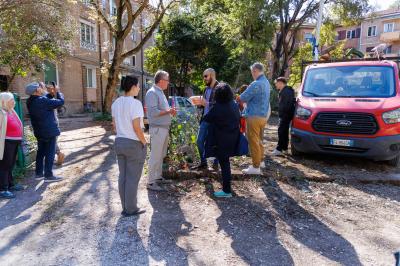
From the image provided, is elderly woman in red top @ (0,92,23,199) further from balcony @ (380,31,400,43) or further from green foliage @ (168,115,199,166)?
balcony @ (380,31,400,43)

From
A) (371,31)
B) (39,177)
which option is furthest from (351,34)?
(39,177)

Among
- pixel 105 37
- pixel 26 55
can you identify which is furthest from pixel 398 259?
pixel 105 37

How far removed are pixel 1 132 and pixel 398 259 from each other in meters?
5.13

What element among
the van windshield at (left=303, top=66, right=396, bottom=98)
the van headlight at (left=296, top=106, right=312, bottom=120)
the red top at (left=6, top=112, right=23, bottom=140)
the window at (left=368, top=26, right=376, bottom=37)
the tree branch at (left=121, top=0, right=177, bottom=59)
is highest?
the window at (left=368, top=26, right=376, bottom=37)

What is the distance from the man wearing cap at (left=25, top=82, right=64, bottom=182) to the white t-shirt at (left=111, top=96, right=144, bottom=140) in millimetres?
2157

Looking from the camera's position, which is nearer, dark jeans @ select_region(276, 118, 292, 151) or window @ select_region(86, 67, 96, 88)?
dark jeans @ select_region(276, 118, 292, 151)

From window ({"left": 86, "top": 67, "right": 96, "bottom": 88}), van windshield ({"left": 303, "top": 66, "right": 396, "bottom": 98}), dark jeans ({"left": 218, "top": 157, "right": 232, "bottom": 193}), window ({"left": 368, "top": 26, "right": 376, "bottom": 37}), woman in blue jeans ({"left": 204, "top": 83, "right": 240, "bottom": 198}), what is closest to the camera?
woman in blue jeans ({"left": 204, "top": 83, "right": 240, "bottom": 198})

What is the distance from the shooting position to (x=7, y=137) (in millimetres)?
4848

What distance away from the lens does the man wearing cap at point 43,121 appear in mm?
5434

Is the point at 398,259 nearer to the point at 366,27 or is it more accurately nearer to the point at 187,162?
the point at 187,162

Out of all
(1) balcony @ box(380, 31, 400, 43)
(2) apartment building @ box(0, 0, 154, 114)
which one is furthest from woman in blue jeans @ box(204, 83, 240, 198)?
(1) balcony @ box(380, 31, 400, 43)

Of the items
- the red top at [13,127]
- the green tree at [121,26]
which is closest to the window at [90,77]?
the green tree at [121,26]

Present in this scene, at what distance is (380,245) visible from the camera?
3551 millimetres

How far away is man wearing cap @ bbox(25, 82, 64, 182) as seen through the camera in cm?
543
